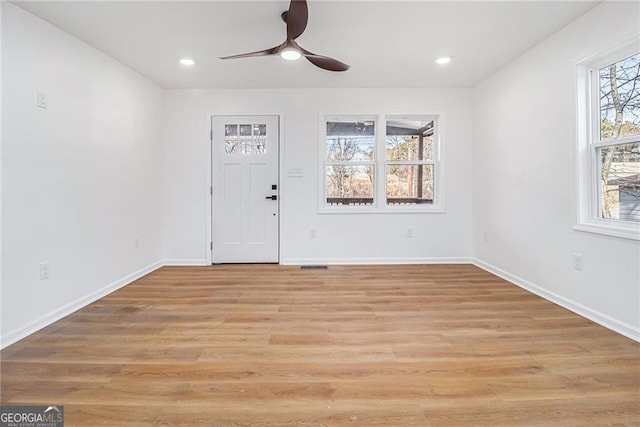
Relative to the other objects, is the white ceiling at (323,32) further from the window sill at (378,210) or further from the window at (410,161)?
the window sill at (378,210)

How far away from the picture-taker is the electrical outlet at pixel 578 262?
2412 millimetres

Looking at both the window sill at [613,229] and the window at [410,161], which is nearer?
the window sill at [613,229]

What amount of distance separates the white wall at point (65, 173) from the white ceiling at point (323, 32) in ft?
0.96

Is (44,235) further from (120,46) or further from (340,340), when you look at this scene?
(340,340)

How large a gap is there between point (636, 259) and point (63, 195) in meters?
4.40

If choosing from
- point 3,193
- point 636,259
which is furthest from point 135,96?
point 636,259

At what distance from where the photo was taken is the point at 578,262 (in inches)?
96.1

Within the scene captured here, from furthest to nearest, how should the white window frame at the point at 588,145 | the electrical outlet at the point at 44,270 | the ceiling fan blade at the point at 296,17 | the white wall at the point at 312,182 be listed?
the white wall at the point at 312,182 < the white window frame at the point at 588,145 < the electrical outlet at the point at 44,270 < the ceiling fan blade at the point at 296,17

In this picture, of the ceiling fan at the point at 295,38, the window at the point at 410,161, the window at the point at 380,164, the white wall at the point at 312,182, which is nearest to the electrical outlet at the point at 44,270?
the white wall at the point at 312,182

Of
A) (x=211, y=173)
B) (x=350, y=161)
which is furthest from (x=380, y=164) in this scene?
(x=211, y=173)

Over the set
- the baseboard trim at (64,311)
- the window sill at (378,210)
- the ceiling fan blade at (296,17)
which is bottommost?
the baseboard trim at (64,311)

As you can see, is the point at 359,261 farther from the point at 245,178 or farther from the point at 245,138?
the point at 245,138

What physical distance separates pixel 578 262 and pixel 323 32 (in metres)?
2.94

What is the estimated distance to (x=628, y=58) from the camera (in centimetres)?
217
